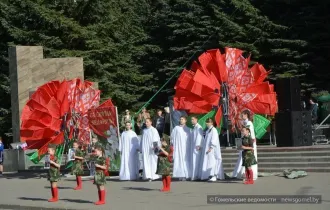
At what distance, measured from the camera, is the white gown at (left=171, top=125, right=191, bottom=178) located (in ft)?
61.9

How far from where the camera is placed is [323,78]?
1355 inches

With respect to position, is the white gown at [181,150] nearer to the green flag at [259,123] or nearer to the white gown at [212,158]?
the white gown at [212,158]

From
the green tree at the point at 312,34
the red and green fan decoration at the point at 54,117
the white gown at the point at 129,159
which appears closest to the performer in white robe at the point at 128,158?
the white gown at the point at 129,159

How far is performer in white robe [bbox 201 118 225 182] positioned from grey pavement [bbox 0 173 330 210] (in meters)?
0.52

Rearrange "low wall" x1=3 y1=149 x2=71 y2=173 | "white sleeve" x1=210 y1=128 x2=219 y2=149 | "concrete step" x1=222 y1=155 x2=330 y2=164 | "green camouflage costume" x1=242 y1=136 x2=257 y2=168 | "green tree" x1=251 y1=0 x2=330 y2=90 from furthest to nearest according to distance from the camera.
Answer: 1. "green tree" x1=251 y1=0 x2=330 y2=90
2. "low wall" x1=3 y1=149 x2=71 y2=173
3. "concrete step" x1=222 y1=155 x2=330 y2=164
4. "white sleeve" x1=210 y1=128 x2=219 y2=149
5. "green camouflage costume" x1=242 y1=136 x2=257 y2=168

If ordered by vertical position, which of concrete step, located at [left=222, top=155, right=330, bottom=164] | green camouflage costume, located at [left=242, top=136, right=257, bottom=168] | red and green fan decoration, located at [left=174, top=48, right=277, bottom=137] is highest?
red and green fan decoration, located at [left=174, top=48, right=277, bottom=137]

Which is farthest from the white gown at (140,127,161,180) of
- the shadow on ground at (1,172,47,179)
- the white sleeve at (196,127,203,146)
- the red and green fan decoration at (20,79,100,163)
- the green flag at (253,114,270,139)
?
the shadow on ground at (1,172,47,179)

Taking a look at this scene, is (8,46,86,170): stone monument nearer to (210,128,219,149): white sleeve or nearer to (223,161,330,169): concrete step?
(223,161,330,169): concrete step

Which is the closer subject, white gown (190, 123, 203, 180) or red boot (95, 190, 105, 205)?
red boot (95, 190, 105, 205)

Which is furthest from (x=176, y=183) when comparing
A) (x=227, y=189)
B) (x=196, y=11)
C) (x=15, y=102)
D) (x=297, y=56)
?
(x=196, y=11)

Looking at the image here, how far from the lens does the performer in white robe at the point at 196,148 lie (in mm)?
18422

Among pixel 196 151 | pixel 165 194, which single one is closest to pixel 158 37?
pixel 196 151

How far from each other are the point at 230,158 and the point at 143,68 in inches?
845

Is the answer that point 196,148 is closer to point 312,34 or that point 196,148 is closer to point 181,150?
point 181,150
